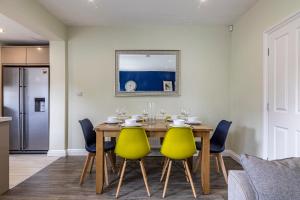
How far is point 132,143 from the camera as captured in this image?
2.89m

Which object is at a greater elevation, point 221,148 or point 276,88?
point 276,88

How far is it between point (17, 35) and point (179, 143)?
4105 millimetres

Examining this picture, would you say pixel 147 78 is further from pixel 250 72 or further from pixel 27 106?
pixel 27 106

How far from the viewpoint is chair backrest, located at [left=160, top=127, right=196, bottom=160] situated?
2855 millimetres

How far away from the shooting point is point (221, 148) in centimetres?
340

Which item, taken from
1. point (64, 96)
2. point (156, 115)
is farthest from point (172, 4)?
point (64, 96)

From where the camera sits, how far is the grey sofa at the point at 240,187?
1.44m

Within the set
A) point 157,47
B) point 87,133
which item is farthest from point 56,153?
point 157,47

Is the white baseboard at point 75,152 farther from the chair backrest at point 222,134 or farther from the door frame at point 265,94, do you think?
the door frame at point 265,94

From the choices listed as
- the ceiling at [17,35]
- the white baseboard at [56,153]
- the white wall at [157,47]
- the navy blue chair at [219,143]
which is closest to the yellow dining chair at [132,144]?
the navy blue chair at [219,143]

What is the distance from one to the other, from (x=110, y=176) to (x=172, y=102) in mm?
2022

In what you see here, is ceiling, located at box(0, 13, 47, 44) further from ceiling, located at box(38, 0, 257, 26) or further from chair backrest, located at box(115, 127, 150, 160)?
chair backrest, located at box(115, 127, 150, 160)

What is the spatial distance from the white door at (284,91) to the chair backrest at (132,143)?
1.75m

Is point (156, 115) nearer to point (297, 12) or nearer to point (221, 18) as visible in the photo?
point (221, 18)
